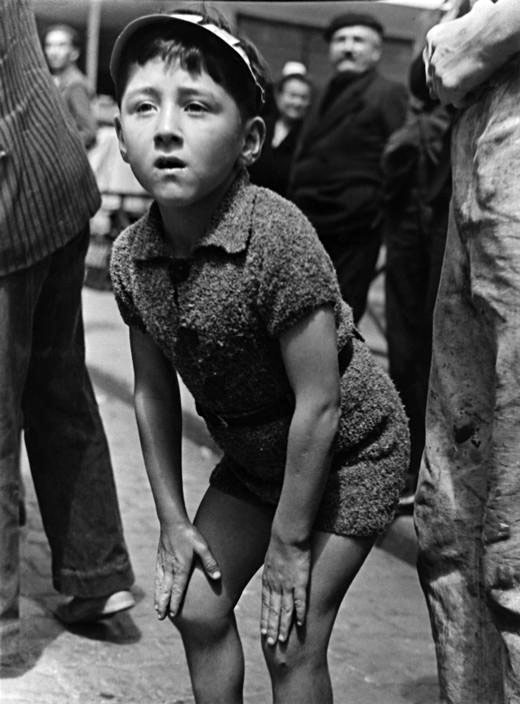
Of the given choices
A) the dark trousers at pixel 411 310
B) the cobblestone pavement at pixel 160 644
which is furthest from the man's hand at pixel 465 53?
the dark trousers at pixel 411 310

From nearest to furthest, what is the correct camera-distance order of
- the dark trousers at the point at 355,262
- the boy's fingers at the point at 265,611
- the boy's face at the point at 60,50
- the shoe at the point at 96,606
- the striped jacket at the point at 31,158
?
1. the boy's fingers at the point at 265,611
2. the striped jacket at the point at 31,158
3. the shoe at the point at 96,606
4. the dark trousers at the point at 355,262
5. the boy's face at the point at 60,50

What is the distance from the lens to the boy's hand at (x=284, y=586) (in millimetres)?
2461

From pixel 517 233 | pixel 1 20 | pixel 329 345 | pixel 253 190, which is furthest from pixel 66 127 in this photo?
pixel 517 233

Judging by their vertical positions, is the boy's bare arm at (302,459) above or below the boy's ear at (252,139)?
below

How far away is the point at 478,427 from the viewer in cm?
251

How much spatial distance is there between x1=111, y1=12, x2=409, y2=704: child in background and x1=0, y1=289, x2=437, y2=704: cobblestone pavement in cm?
83

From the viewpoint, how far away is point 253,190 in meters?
2.55

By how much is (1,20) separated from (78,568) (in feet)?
5.04

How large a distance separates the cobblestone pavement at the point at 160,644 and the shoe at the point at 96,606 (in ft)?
0.17

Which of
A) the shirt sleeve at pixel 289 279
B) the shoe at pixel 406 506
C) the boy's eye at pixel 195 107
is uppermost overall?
the boy's eye at pixel 195 107

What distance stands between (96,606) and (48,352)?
755 mm

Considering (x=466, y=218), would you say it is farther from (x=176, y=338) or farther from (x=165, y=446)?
(x=165, y=446)

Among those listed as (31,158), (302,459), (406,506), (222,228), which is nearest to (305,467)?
(302,459)

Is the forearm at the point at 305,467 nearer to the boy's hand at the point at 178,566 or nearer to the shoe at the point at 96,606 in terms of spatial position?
the boy's hand at the point at 178,566
